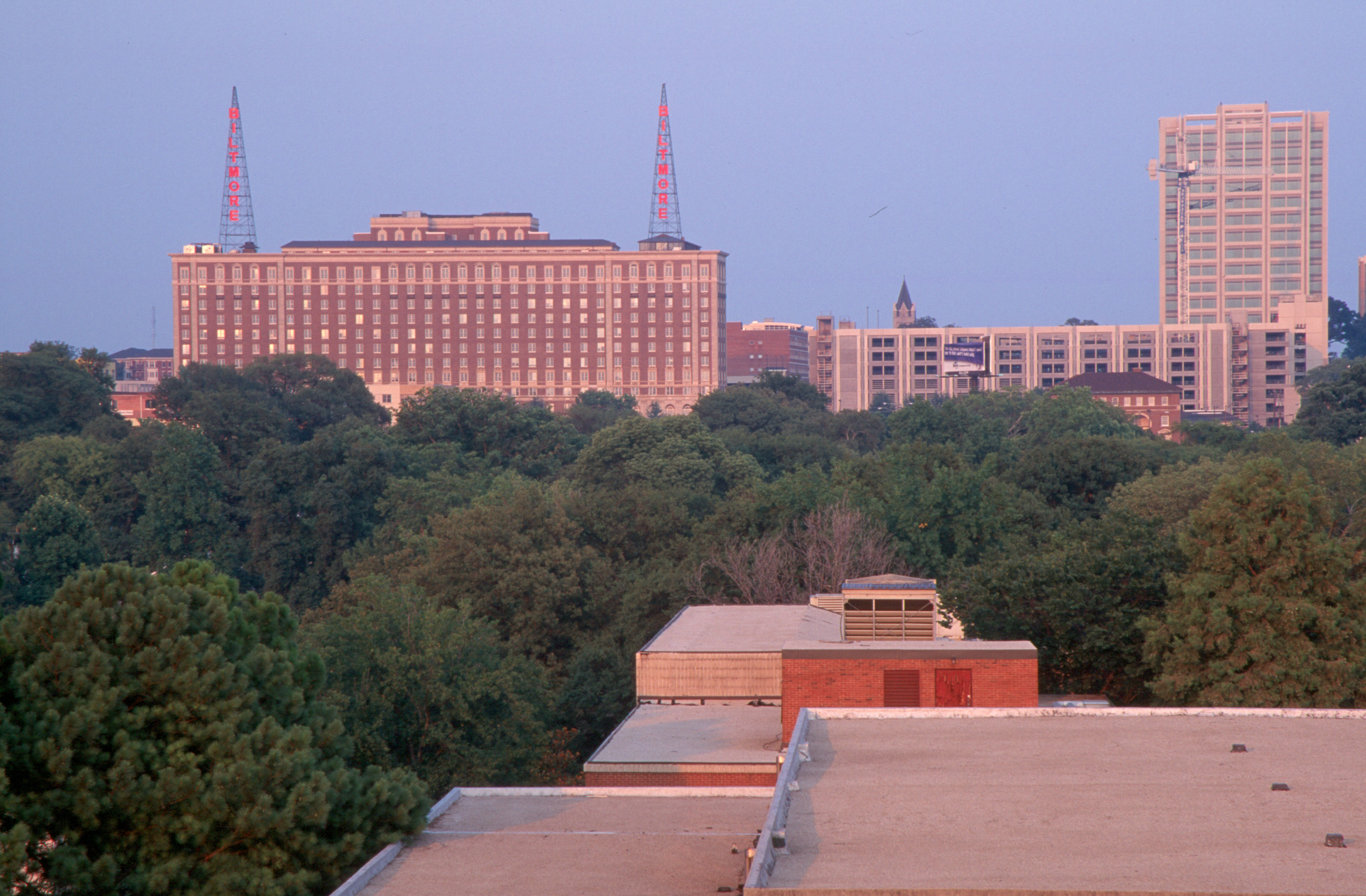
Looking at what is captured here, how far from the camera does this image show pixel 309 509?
7312 centimetres

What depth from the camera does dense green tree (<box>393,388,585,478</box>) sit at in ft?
288

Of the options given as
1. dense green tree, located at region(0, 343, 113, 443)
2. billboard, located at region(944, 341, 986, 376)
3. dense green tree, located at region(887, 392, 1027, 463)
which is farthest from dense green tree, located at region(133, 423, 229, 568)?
billboard, located at region(944, 341, 986, 376)

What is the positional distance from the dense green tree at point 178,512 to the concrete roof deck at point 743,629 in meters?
47.2

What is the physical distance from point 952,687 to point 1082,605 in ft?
35.0

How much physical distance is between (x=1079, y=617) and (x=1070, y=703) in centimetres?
994

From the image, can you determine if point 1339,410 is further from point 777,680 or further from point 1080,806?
point 1080,806

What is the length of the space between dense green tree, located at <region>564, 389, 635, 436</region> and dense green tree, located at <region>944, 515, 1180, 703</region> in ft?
239

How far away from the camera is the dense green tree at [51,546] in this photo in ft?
189

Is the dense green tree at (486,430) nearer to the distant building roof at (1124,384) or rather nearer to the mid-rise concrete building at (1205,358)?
the distant building roof at (1124,384)

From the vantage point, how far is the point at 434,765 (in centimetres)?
2836

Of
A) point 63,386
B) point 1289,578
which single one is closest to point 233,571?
point 63,386

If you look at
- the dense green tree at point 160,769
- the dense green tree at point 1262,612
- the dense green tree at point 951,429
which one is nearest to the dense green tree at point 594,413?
the dense green tree at point 951,429

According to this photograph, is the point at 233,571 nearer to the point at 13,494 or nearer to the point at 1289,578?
the point at 13,494

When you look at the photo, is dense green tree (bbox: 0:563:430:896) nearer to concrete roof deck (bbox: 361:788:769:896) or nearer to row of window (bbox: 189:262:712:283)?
concrete roof deck (bbox: 361:788:769:896)
